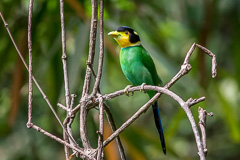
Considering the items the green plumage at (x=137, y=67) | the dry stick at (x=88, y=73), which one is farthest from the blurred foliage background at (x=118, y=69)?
the dry stick at (x=88, y=73)

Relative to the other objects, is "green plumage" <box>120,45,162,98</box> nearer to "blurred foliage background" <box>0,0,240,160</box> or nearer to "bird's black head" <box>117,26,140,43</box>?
"bird's black head" <box>117,26,140,43</box>

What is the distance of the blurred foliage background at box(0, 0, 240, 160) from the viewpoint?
2668mm

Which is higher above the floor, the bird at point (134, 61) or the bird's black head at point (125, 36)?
the bird's black head at point (125, 36)

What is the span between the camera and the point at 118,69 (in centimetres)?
335

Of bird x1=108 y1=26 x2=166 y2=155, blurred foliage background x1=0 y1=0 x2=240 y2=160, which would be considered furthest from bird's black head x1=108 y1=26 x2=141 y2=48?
blurred foliage background x1=0 y1=0 x2=240 y2=160

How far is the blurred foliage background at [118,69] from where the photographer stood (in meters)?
2.67

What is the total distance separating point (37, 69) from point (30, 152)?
898 millimetres

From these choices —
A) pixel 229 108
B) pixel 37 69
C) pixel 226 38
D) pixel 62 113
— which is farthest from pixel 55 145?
pixel 226 38

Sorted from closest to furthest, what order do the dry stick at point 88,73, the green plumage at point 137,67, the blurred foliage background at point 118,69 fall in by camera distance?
the dry stick at point 88,73
the green plumage at point 137,67
the blurred foliage background at point 118,69

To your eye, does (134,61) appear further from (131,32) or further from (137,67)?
(131,32)

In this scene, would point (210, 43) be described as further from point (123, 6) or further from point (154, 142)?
point (154, 142)

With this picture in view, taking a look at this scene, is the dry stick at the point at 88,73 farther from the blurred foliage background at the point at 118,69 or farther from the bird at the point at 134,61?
the blurred foliage background at the point at 118,69

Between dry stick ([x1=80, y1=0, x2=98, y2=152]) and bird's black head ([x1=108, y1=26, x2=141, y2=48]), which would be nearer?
dry stick ([x1=80, y1=0, x2=98, y2=152])

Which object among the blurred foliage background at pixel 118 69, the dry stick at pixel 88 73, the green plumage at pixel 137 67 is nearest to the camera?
the dry stick at pixel 88 73
